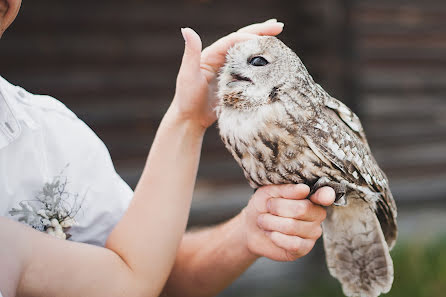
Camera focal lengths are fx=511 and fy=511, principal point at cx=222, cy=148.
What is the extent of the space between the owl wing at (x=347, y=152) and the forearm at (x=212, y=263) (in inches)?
18.2

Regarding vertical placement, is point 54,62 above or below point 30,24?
Result: below

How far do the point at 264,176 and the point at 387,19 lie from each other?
4036 mm

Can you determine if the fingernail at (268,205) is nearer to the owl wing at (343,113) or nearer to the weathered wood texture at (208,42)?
the owl wing at (343,113)

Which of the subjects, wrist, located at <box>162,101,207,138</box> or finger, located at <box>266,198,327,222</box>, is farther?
wrist, located at <box>162,101,207,138</box>

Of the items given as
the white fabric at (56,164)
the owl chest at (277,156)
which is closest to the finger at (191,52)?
the owl chest at (277,156)

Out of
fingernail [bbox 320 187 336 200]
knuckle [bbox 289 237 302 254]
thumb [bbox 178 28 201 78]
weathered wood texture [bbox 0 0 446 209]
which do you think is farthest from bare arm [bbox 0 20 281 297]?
weathered wood texture [bbox 0 0 446 209]

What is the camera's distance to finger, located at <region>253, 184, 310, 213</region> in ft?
4.58

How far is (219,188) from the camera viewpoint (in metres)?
4.53

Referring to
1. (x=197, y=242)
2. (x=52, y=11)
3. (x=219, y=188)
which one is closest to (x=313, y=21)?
(x=219, y=188)

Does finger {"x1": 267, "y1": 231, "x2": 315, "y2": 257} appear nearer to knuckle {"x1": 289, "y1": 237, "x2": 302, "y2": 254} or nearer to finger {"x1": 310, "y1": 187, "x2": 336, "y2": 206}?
knuckle {"x1": 289, "y1": 237, "x2": 302, "y2": 254}

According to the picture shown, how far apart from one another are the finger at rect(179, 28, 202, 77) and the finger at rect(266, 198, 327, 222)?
18.1 inches

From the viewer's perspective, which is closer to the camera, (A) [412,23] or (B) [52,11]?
(B) [52,11]

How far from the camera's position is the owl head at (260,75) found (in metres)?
1.39

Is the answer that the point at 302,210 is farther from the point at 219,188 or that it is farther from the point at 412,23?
the point at 412,23
